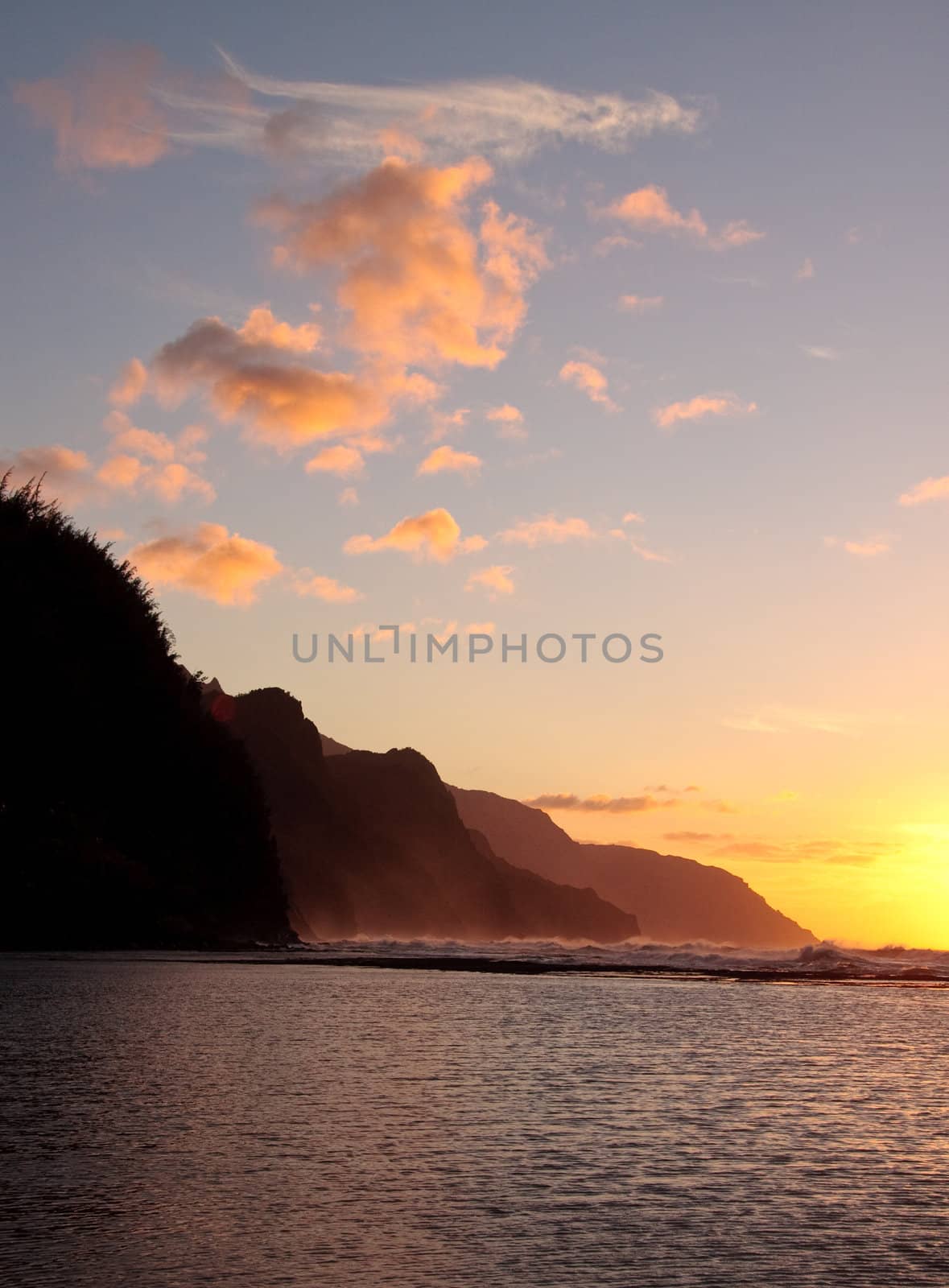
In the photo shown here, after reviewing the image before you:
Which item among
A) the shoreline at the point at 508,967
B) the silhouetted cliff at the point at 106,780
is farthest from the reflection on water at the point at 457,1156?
the silhouetted cliff at the point at 106,780

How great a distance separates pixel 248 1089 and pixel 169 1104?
179 cm

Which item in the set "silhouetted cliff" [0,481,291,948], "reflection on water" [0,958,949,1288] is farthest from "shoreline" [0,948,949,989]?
"reflection on water" [0,958,949,1288]

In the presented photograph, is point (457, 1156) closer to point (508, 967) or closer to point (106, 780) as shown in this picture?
point (508, 967)

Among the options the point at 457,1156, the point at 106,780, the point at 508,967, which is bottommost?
the point at 508,967

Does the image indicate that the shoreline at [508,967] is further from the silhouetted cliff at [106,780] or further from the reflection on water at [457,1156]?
the reflection on water at [457,1156]

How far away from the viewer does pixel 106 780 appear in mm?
87250

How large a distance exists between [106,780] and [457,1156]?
7845cm

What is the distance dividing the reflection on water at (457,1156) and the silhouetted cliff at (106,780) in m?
44.2

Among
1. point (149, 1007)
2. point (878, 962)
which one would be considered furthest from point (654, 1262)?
point (878, 962)

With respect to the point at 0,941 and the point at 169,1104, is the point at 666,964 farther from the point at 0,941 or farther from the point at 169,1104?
the point at 169,1104

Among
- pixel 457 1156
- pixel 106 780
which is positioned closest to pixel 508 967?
pixel 106 780

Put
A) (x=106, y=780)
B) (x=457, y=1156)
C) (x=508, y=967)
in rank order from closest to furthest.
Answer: (x=457, y=1156)
(x=508, y=967)
(x=106, y=780)

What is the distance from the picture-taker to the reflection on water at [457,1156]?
30.2 ft

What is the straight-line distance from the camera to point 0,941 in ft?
214
